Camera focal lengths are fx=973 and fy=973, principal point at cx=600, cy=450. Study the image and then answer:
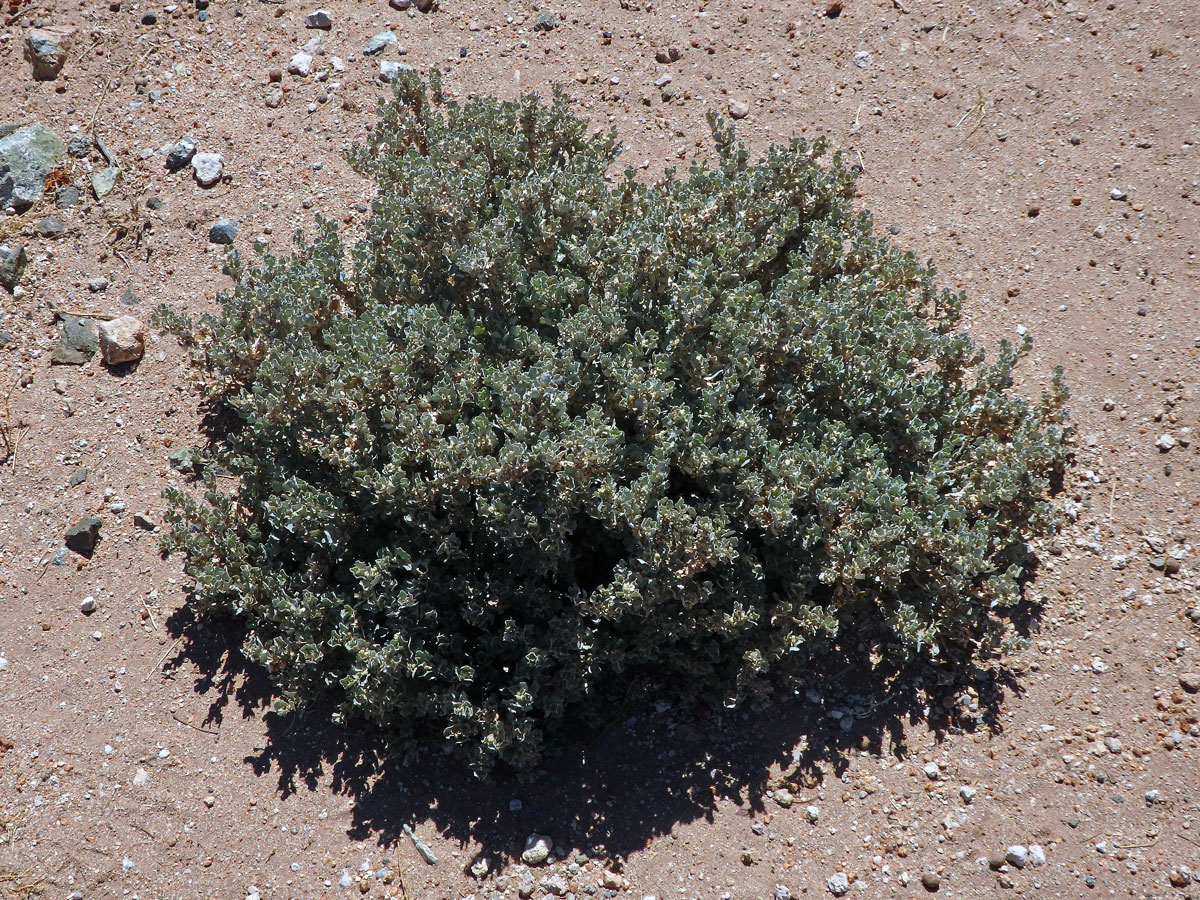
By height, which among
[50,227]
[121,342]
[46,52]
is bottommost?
[121,342]

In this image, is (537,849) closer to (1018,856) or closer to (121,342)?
(1018,856)

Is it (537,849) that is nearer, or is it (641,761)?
(537,849)

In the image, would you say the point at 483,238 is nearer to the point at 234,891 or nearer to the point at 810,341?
the point at 810,341

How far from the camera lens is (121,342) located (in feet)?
18.6

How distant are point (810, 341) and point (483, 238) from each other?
1.46m

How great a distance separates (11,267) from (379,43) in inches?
112

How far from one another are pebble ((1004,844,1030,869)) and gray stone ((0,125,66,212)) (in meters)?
6.70

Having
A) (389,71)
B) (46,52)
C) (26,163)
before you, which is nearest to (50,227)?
(26,163)

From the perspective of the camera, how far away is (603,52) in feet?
22.2

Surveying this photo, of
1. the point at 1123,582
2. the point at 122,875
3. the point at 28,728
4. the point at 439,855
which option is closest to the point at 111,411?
the point at 28,728

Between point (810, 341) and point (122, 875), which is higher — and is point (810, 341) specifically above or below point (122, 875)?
above

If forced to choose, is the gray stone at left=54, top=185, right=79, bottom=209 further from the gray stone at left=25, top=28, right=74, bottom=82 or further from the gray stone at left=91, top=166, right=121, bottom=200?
the gray stone at left=25, top=28, right=74, bottom=82

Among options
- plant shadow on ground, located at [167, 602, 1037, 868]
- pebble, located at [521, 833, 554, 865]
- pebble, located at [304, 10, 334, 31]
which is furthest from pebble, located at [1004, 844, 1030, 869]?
pebble, located at [304, 10, 334, 31]

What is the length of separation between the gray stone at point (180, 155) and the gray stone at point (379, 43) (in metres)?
1.40
